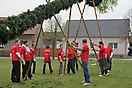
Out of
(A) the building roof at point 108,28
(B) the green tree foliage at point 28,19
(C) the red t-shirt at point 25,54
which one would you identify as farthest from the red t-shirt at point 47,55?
(A) the building roof at point 108,28

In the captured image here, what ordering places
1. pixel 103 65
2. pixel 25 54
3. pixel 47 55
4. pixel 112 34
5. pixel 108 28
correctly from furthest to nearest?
pixel 108 28 → pixel 112 34 → pixel 47 55 → pixel 103 65 → pixel 25 54

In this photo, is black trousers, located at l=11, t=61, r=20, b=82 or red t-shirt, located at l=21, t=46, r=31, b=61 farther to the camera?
red t-shirt, located at l=21, t=46, r=31, b=61

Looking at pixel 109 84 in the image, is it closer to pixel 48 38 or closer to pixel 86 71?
pixel 86 71

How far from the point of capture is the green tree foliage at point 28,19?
337 inches

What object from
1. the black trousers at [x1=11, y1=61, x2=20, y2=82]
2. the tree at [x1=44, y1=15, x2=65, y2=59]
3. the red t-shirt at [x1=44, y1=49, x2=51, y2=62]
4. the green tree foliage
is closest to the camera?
the green tree foliage

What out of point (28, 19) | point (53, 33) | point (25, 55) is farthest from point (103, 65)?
point (53, 33)

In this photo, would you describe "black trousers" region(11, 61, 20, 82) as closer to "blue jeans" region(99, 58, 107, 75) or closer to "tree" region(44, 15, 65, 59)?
"blue jeans" region(99, 58, 107, 75)

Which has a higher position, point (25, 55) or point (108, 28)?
point (108, 28)

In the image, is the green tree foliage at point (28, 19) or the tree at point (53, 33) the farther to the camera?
the tree at point (53, 33)

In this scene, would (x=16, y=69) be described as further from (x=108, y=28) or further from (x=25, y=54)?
(x=108, y=28)

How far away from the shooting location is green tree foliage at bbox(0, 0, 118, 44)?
8.56 m

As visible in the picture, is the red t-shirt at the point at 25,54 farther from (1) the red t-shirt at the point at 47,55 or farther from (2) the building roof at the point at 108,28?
(2) the building roof at the point at 108,28

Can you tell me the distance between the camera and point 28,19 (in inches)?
407

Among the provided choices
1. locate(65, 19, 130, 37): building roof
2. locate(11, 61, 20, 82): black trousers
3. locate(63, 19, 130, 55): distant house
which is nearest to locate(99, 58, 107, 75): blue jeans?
locate(11, 61, 20, 82): black trousers
